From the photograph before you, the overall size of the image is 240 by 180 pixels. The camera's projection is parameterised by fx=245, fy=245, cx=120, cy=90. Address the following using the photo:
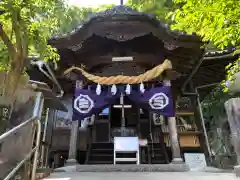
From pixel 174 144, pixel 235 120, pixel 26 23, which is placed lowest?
pixel 174 144

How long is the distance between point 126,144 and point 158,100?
1.67m

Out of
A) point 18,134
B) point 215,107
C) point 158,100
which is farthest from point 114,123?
point 215,107

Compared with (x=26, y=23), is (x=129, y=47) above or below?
above

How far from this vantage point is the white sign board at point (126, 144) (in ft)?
24.5

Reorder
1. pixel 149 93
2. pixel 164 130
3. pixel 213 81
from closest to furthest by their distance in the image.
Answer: pixel 149 93 → pixel 164 130 → pixel 213 81

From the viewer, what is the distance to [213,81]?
34.8 feet

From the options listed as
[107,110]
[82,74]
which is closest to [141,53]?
[82,74]

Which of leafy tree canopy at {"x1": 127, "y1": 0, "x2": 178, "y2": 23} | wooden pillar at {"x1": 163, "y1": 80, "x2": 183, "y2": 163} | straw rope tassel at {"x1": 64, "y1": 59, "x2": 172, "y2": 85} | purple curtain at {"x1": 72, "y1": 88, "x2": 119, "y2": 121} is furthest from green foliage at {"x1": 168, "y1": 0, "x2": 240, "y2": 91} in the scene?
leafy tree canopy at {"x1": 127, "y1": 0, "x2": 178, "y2": 23}

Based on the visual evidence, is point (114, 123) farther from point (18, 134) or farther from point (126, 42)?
point (18, 134)

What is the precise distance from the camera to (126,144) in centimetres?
753

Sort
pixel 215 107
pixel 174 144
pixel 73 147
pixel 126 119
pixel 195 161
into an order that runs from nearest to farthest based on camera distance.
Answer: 1. pixel 174 144
2. pixel 73 147
3. pixel 195 161
4. pixel 126 119
5. pixel 215 107

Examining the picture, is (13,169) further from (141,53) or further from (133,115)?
(133,115)

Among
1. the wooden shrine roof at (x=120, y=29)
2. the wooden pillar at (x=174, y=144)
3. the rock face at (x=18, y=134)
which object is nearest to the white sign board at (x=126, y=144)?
the wooden pillar at (x=174, y=144)

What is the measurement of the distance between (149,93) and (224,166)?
14.3 ft
